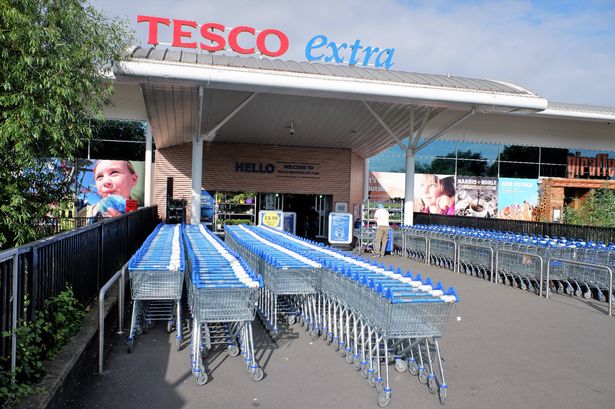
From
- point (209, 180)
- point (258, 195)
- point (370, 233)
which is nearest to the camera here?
point (370, 233)

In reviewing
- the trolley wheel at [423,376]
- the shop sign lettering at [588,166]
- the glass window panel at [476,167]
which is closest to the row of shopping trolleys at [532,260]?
the trolley wheel at [423,376]

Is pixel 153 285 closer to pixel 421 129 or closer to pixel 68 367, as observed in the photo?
pixel 68 367

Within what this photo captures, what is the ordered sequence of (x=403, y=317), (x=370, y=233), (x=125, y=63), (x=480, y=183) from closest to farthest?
(x=403, y=317) < (x=125, y=63) < (x=370, y=233) < (x=480, y=183)

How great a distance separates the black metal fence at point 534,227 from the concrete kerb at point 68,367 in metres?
11.9

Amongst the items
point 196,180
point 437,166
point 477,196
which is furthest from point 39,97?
point 477,196

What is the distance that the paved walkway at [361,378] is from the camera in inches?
182

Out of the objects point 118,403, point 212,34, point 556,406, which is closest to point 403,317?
point 556,406

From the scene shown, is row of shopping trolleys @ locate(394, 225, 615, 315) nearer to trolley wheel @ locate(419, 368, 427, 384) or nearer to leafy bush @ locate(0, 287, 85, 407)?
trolley wheel @ locate(419, 368, 427, 384)

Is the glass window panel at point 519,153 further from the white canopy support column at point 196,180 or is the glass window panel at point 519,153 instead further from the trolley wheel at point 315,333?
the trolley wheel at point 315,333

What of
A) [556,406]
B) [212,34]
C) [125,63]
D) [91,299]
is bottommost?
[556,406]

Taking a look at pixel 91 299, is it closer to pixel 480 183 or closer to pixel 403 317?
pixel 403 317

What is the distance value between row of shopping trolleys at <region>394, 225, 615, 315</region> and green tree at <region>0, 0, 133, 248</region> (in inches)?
360

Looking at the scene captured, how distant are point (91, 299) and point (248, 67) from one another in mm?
7443

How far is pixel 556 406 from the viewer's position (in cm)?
464
